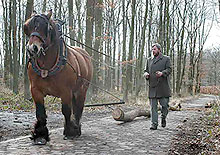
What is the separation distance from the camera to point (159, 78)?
6.98 metres

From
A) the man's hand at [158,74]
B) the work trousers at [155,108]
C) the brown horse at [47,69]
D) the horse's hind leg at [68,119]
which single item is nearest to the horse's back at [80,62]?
the brown horse at [47,69]

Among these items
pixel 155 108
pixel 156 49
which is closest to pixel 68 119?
pixel 155 108

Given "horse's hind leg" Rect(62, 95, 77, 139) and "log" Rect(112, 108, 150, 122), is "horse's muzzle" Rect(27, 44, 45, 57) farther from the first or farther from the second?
"log" Rect(112, 108, 150, 122)

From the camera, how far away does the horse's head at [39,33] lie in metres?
4.25

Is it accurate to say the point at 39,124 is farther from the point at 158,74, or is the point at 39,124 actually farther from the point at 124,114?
the point at 124,114

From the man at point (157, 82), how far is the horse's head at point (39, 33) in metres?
3.22

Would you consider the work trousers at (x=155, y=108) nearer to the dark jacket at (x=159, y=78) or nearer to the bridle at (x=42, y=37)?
the dark jacket at (x=159, y=78)

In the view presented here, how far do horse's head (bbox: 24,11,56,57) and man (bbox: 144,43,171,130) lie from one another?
10.6ft

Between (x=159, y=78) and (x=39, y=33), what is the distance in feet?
11.9

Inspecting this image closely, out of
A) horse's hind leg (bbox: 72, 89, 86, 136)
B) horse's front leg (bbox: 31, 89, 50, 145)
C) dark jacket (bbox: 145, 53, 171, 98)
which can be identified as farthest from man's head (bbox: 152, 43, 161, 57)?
horse's front leg (bbox: 31, 89, 50, 145)

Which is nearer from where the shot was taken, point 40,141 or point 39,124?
point 40,141

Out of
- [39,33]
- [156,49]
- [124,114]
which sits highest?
[39,33]

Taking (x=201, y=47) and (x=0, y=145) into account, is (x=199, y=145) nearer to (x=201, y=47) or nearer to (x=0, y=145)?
(x=0, y=145)

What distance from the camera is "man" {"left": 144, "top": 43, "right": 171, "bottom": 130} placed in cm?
688
